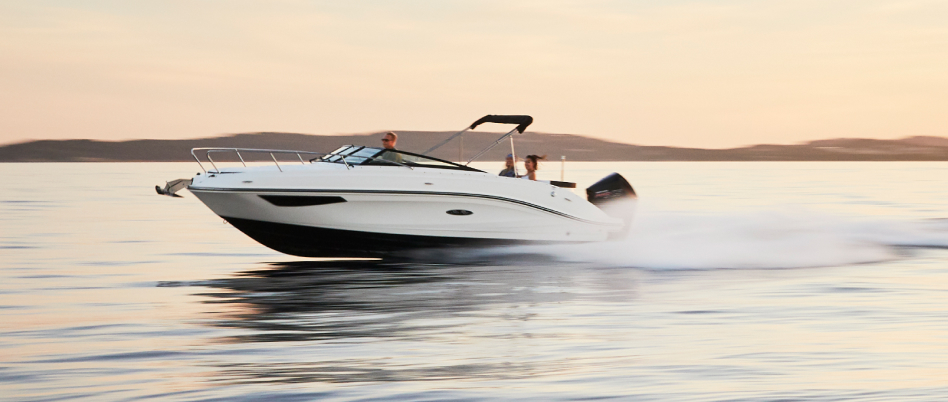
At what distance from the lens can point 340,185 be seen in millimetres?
9555

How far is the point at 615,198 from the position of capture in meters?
11.2

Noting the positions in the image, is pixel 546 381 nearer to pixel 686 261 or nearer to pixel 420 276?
pixel 420 276

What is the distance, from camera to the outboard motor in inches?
436

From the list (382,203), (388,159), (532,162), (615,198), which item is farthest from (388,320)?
(615,198)

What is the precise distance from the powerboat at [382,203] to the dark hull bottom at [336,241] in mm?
12

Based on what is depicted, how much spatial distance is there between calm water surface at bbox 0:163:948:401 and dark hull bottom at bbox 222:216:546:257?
0.26 meters

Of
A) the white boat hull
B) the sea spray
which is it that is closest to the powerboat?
the white boat hull

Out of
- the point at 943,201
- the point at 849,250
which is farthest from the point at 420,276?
the point at 943,201

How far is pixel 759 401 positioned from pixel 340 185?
5.96 m

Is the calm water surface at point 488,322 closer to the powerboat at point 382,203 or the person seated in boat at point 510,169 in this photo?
the powerboat at point 382,203

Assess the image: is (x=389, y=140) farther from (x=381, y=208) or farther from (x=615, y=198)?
(x=615, y=198)

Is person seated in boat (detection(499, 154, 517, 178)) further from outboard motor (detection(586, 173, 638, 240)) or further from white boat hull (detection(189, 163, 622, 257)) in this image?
outboard motor (detection(586, 173, 638, 240))

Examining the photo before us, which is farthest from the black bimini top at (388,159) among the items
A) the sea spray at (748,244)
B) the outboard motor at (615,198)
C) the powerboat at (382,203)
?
the outboard motor at (615,198)

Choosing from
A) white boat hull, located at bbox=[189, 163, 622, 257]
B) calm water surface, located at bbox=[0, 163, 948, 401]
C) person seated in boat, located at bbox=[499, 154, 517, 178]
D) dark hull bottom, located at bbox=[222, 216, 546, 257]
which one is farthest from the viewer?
person seated in boat, located at bbox=[499, 154, 517, 178]
